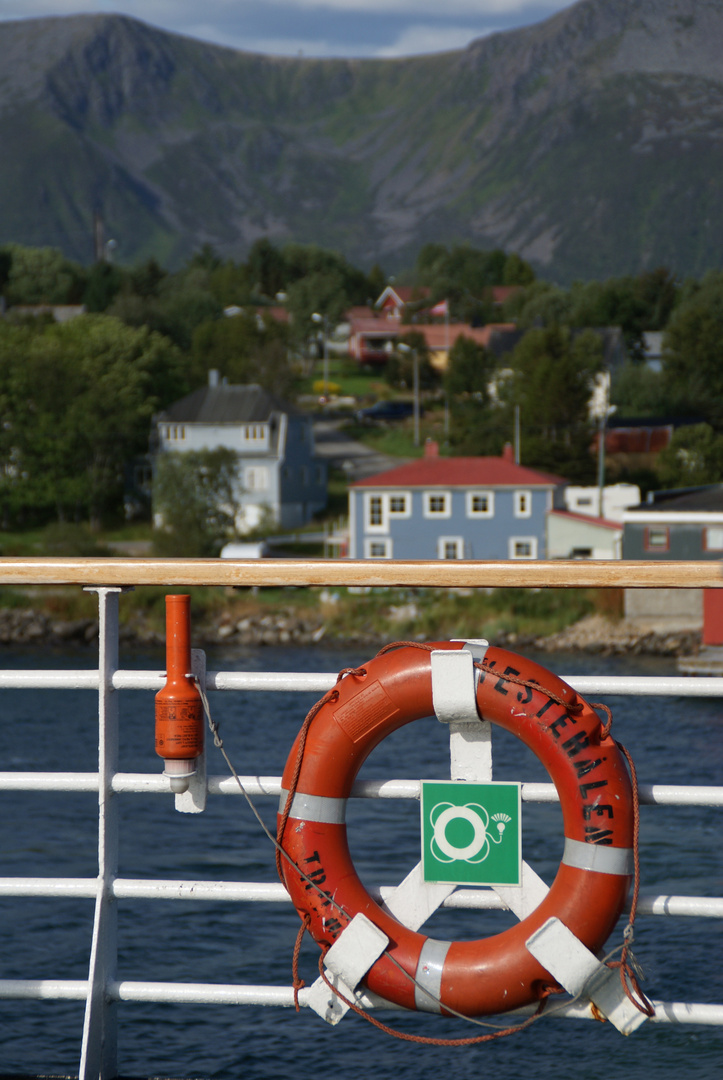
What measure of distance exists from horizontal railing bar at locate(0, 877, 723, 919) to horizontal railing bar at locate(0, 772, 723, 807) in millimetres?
155

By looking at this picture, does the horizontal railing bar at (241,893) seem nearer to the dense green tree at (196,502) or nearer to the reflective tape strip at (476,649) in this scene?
the reflective tape strip at (476,649)

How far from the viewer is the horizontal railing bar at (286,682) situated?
201 centimetres

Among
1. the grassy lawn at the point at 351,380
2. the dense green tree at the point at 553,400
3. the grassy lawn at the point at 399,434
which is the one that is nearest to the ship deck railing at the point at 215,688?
the dense green tree at the point at 553,400

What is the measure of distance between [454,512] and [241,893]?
31802 millimetres

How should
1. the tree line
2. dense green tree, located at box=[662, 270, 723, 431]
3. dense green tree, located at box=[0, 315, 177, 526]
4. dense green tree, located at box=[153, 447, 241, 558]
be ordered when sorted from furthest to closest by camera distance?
1. dense green tree, located at box=[662, 270, 723, 431]
2. the tree line
3. dense green tree, located at box=[0, 315, 177, 526]
4. dense green tree, located at box=[153, 447, 241, 558]

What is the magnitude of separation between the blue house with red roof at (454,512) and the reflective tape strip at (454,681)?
31.0 metres

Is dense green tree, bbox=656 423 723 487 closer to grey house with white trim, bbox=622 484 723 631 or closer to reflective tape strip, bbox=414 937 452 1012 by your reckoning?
grey house with white trim, bbox=622 484 723 631

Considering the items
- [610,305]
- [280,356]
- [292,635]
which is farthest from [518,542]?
[610,305]

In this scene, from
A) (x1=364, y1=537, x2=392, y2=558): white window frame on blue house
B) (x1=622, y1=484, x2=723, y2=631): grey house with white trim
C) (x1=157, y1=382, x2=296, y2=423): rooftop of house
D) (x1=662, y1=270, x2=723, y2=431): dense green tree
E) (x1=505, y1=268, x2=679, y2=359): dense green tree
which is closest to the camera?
(x1=622, y1=484, x2=723, y2=631): grey house with white trim

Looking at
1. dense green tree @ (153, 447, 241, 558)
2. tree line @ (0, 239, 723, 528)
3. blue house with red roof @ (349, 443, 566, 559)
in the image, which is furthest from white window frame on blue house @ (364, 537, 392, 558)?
tree line @ (0, 239, 723, 528)

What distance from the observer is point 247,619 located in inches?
1209

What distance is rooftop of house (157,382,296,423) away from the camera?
41.2m

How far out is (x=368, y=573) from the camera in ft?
6.88

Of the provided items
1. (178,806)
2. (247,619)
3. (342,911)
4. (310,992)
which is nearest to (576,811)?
(342,911)
